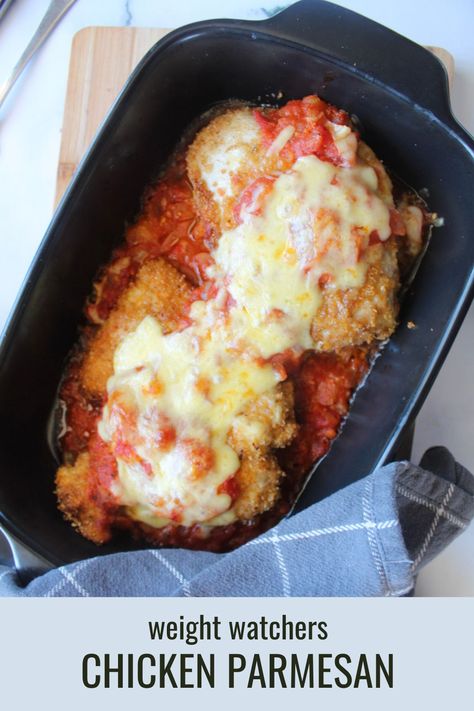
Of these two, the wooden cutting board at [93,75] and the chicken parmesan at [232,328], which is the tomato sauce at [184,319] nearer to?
the chicken parmesan at [232,328]

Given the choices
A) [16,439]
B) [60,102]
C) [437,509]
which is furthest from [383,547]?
[60,102]

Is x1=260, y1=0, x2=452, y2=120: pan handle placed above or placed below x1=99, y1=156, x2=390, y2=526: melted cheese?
above

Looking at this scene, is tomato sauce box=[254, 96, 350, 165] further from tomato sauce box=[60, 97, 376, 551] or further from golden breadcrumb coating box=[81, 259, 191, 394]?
golden breadcrumb coating box=[81, 259, 191, 394]

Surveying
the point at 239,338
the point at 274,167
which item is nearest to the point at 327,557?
the point at 239,338

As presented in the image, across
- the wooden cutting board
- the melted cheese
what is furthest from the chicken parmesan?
the wooden cutting board

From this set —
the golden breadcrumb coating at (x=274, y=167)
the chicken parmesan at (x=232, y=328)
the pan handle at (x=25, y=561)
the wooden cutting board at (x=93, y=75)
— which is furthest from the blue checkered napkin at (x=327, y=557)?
the wooden cutting board at (x=93, y=75)
